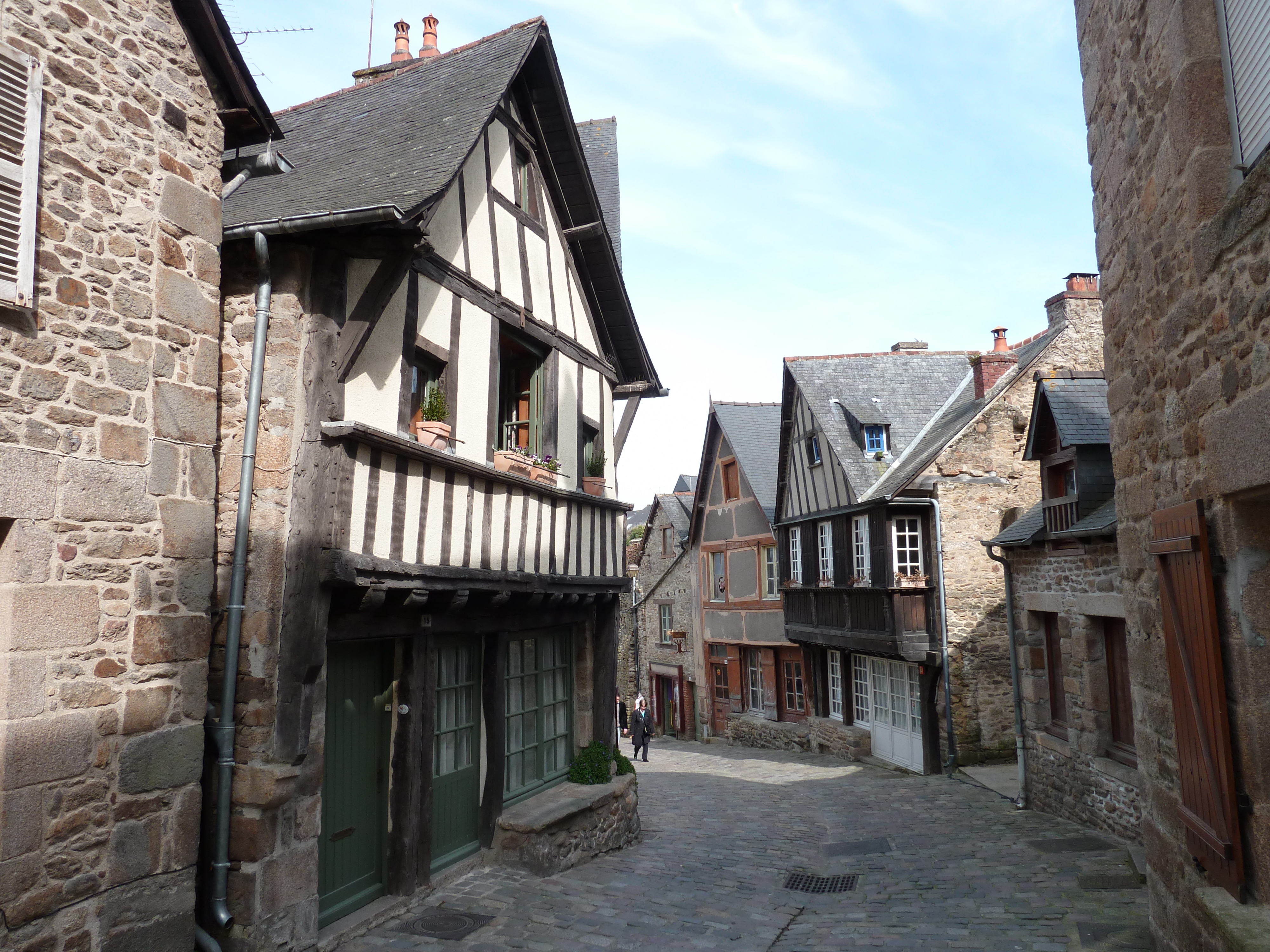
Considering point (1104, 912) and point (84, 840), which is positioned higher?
point (84, 840)

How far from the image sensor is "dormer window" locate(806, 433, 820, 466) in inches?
639

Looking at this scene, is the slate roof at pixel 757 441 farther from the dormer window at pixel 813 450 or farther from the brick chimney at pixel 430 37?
the brick chimney at pixel 430 37

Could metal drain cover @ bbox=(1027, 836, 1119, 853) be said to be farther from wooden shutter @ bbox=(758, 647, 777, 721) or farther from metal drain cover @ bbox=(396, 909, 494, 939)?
wooden shutter @ bbox=(758, 647, 777, 721)

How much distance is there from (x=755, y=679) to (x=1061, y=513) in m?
10.5

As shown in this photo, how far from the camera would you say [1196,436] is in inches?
159

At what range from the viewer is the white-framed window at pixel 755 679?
61.9ft

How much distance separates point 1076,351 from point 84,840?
13530 millimetres

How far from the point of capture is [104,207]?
4273mm

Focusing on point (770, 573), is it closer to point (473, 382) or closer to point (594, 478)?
point (594, 478)

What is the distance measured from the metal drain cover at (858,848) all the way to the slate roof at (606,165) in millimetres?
6348

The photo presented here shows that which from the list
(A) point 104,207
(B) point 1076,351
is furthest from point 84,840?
(B) point 1076,351

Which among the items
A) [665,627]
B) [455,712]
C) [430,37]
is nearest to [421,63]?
[430,37]

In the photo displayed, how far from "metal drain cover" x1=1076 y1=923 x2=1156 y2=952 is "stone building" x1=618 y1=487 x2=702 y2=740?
1486cm

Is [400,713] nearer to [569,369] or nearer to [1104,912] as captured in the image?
[569,369]
